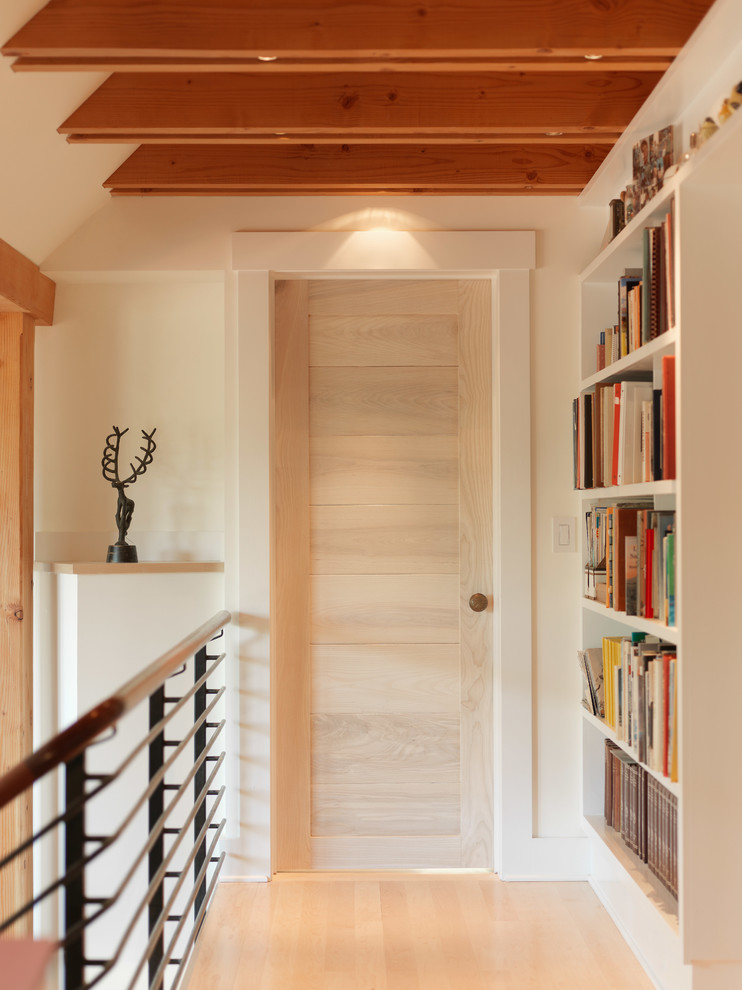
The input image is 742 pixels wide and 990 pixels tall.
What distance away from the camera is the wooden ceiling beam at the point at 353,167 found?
9.33 feet

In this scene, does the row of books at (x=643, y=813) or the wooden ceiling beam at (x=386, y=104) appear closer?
the row of books at (x=643, y=813)

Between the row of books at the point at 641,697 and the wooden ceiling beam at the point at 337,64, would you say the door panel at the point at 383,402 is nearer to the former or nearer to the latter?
the row of books at the point at 641,697

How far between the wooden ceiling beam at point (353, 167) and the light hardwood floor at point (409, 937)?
2.28 meters

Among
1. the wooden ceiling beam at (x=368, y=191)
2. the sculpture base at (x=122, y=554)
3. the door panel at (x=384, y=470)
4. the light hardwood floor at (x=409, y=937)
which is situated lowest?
the light hardwood floor at (x=409, y=937)

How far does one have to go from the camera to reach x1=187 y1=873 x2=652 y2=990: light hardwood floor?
231 centimetres

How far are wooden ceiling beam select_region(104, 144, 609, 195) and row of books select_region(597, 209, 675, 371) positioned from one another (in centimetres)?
49

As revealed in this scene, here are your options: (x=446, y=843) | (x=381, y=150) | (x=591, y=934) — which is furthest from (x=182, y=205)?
(x=591, y=934)

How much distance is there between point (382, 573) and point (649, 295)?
4.32ft

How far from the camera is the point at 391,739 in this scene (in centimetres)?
307

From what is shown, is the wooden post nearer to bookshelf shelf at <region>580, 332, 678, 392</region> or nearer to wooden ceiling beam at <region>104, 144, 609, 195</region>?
wooden ceiling beam at <region>104, 144, 609, 195</region>

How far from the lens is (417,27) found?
1.95m

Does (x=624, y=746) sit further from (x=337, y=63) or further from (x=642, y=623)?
(x=337, y=63)

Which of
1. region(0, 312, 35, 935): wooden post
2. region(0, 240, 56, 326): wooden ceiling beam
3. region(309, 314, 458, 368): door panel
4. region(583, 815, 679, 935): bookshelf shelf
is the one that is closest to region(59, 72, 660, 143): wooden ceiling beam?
region(0, 240, 56, 326): wooden ceiling beam

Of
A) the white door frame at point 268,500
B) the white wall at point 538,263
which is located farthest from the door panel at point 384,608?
the white wall at point 538,263
